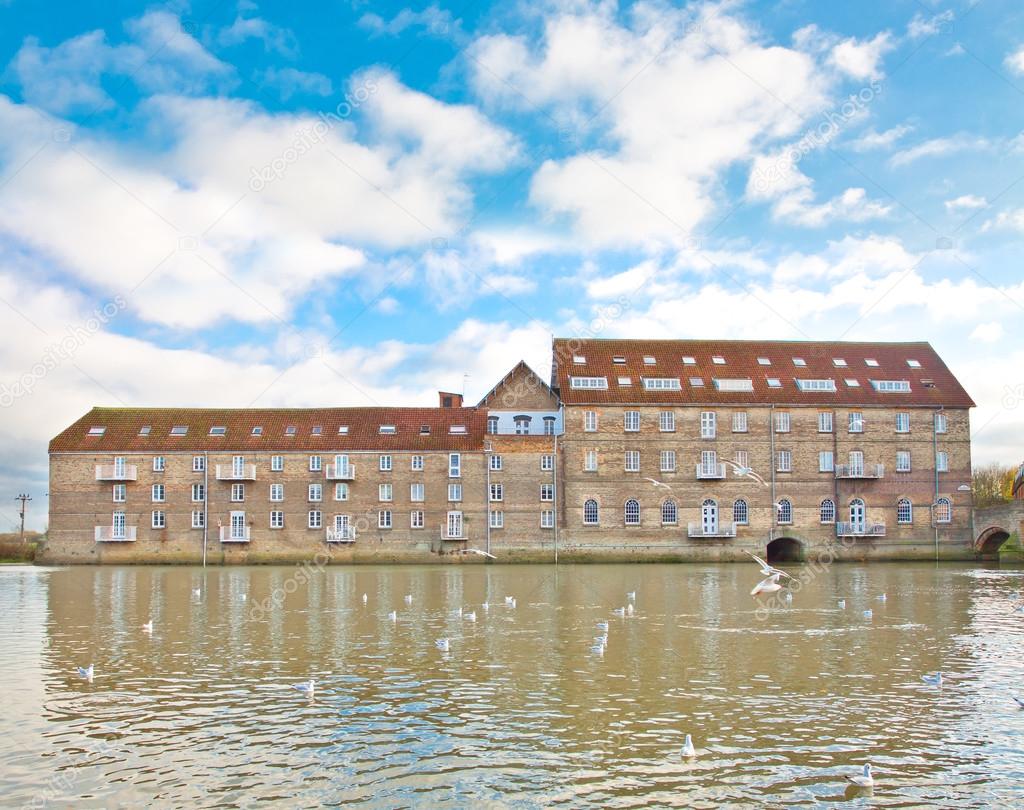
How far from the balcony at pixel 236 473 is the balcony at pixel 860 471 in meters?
39.7

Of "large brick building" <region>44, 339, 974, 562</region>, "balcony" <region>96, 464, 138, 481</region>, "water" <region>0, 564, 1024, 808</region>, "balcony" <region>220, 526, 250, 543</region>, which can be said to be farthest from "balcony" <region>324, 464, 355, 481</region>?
"water" <region>0, 564, 1024, 808</region>

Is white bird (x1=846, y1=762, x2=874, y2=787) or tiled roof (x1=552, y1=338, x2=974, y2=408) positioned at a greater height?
tiled roof (x1=552, y1=338, x2=974, y2=408)

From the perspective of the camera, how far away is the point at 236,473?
6322cm

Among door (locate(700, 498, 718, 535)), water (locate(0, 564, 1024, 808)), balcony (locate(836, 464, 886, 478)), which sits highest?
balcony (locate(836, 464, 886, 478))

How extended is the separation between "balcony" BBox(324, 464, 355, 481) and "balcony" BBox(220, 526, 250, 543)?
21.7 feet

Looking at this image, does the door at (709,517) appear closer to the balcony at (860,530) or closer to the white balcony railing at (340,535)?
the balcony at (860,530)

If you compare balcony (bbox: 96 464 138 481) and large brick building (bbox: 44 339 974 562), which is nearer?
large brick building (bbox: 44 339 974 562)

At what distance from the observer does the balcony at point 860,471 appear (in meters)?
63.3

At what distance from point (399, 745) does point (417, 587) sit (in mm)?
27428

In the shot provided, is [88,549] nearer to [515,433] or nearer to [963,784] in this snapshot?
[515,433]

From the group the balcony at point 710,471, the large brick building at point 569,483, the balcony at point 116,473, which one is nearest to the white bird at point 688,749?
the large brick building at point 569,483

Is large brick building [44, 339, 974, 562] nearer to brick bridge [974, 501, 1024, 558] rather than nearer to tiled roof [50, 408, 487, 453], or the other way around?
tiled roof [50, 408, 487, 453]

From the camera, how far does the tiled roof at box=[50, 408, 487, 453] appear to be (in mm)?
63750

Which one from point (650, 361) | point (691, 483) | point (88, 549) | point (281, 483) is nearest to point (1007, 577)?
point (691, 483)
